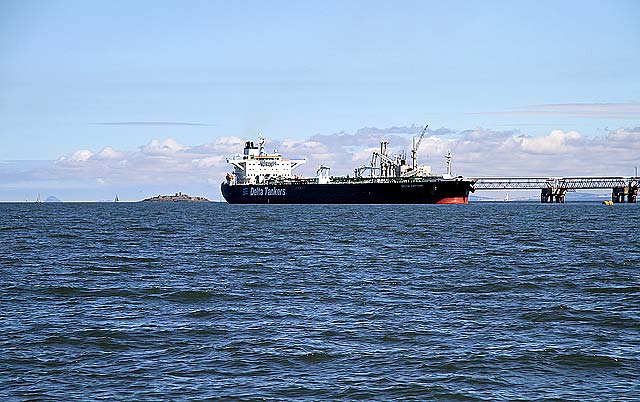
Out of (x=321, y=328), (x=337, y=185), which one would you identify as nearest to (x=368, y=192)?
(x=337, y=185)

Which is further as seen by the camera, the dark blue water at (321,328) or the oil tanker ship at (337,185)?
the oil tanker ship at (337,185)

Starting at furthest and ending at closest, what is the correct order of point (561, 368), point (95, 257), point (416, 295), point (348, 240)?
point (348, 240), point (95, 257), point (416, 295), point (561, 368)

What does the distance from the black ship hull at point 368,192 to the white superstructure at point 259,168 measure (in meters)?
6.07

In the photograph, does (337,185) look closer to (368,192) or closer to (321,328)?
(368,192)

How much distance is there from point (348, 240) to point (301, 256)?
41.9ft

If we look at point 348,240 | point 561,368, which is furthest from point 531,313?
point 348,240

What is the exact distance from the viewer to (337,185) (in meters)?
153

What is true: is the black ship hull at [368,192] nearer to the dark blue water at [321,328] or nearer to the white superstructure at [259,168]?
the white superstructure at [259,168]

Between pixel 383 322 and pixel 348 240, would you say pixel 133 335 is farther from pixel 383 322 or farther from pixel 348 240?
pixel 348 240

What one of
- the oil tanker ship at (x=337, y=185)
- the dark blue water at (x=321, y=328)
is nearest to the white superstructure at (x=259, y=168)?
the oil tanker ship at (x=337, y=185)

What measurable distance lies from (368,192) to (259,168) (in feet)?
106

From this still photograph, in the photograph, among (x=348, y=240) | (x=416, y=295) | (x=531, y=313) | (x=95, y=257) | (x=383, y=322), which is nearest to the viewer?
(x=383, y=322)

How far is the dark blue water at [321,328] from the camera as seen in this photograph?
48.1 feet

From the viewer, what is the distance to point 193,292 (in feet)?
85.3
